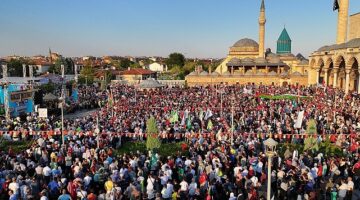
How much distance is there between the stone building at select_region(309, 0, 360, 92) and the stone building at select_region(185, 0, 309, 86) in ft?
13.1

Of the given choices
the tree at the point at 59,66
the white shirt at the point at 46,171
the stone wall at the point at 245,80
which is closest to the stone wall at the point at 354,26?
the stone wall at the point at 245,80

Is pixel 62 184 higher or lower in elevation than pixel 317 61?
lower

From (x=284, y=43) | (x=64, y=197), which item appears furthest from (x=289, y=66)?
(x=64, y=197)

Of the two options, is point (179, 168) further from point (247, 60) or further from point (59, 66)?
point (59, 66)

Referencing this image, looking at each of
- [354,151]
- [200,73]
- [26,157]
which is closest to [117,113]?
[26,157]

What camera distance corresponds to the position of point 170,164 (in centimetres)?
1134

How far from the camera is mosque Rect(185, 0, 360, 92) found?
40.4m

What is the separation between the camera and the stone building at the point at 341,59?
3572 cm

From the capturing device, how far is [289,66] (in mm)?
60750

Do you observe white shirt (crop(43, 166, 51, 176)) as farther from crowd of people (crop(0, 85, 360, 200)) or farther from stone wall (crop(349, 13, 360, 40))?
stone wall (crop(349, 13, 360, 40))

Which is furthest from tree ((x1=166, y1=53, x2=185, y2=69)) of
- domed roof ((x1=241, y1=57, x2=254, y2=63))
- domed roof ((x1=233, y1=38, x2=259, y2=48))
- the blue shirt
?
the blue shirt

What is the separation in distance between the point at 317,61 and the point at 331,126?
101 ft

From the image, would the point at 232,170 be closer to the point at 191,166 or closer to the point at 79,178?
the point at 191,166

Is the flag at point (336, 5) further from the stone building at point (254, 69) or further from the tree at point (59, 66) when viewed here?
the tree at point (59, 66)
